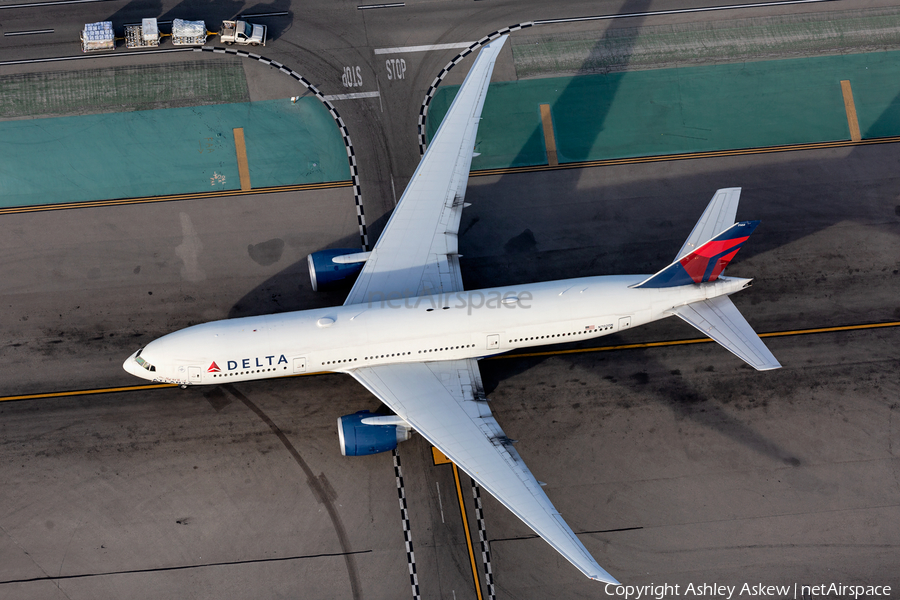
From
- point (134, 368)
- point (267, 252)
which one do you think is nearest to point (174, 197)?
point (267, 252)

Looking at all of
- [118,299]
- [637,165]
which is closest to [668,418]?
[637,165]

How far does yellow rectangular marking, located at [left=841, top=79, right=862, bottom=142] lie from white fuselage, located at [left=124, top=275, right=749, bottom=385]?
9881 millimetres

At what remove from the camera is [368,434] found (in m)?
19.0

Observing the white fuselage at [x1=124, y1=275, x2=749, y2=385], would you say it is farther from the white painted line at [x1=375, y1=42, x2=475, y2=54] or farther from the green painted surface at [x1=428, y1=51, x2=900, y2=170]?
the white painted line at [x1=375, y1=42, x2=475, y2=54]

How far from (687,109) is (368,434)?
57.9ft

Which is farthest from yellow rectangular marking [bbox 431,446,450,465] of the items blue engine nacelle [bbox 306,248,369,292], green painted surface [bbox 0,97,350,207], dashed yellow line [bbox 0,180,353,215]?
green painted surface [bbox 0,97,350,207]

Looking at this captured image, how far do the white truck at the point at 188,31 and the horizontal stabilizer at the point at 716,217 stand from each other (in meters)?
19.6

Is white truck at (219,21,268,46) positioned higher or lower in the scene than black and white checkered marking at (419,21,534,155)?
higher

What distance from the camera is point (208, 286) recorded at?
21547 millimetres

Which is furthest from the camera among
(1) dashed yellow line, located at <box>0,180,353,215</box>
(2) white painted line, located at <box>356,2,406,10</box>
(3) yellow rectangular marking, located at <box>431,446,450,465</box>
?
(2) white painted line, located at <box>356,2,406,10</box>

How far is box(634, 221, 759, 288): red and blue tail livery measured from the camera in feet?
60.5

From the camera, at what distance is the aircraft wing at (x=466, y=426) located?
17.0m

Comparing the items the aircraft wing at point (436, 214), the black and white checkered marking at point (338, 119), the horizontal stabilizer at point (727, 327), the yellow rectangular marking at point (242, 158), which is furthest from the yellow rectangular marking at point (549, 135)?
the yellow rectangular marking at point (242, 158)

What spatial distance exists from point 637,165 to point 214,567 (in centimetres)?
2102
